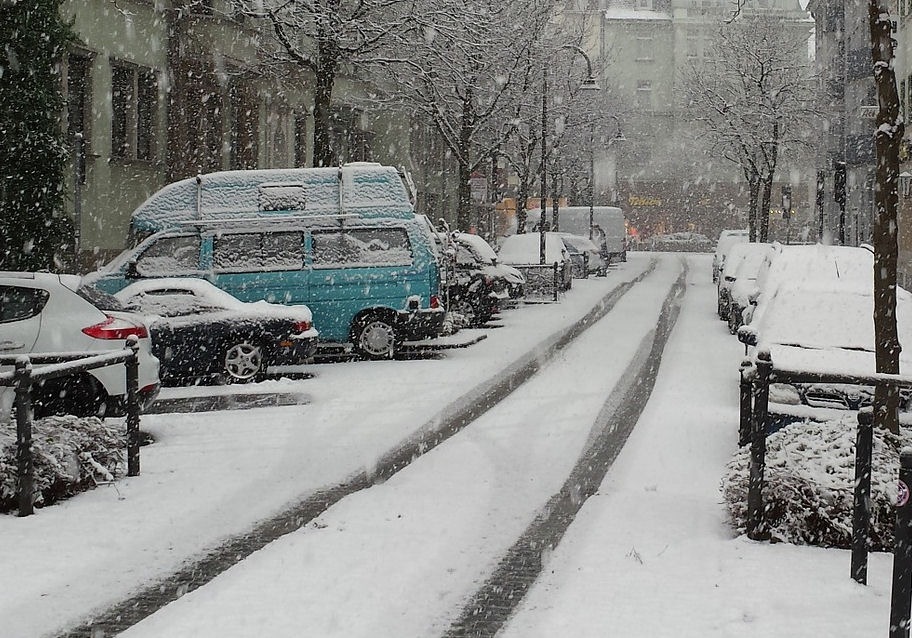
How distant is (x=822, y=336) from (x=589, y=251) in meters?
34.7

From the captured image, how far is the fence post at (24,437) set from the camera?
817cm

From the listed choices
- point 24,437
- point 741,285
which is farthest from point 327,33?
point 24,437

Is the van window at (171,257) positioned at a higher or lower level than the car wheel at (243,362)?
higher

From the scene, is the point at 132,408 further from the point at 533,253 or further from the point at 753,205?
the point at 753,205

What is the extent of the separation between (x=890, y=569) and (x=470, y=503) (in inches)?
113

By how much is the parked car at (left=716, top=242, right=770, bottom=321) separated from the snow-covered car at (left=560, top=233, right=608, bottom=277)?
54.5 feet

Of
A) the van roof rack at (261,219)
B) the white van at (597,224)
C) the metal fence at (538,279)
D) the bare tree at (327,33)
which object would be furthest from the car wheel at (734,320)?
the white van at (597,224)

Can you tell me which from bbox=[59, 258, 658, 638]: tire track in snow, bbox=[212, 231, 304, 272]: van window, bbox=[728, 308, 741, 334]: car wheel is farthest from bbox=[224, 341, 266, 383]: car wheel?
bbox=[728, 308, 741, 334]: car wheel

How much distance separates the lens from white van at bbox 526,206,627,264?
5600 centimetres

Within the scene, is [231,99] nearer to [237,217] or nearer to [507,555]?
[237,217]

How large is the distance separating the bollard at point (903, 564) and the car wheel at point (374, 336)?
13.1m

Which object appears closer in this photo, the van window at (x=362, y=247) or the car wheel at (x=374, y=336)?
the van window at (x=362, y=247)

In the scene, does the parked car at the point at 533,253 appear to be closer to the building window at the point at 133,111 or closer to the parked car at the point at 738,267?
the parked car at the point at 738,267

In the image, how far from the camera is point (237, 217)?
59.1 ft
